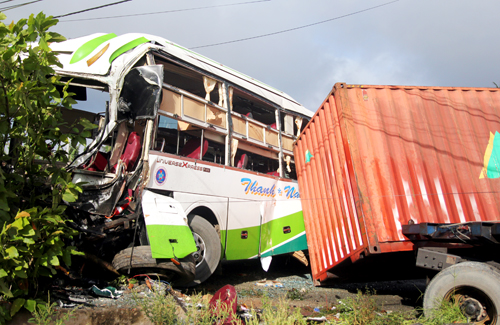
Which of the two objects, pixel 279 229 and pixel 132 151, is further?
pixel 279 229

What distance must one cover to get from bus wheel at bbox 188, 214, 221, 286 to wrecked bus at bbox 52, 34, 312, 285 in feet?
0.05

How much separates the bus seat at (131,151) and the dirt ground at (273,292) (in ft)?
6.08

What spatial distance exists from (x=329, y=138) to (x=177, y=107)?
102 inches

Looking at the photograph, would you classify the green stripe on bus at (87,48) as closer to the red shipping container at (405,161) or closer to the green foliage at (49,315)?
the green foliage at (49,315)

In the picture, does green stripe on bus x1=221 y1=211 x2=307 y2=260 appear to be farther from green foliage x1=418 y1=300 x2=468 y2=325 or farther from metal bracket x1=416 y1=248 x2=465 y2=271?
green foliage x1=418 y1=300 x2=468 y2=325

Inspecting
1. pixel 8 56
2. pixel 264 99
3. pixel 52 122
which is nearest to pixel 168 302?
pixel 52 122

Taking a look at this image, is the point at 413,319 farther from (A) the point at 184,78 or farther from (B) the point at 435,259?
(A) the point at 184,78

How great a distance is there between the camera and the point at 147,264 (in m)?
4.74

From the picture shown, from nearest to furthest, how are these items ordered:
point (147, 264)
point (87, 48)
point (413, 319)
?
1. point (413, 319)
2. point (147, 264)
3. point (87, 48)

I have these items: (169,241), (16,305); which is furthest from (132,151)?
(16,305)

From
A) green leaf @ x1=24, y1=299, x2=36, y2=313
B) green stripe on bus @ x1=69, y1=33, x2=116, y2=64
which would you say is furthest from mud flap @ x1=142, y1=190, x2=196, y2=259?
green stripe on bus @ x1=69, y1=33, x2=116, y2=64

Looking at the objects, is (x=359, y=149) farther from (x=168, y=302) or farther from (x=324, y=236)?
(x=168, y=302)

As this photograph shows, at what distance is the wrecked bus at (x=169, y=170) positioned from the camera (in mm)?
5004

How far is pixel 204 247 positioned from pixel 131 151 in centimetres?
189
